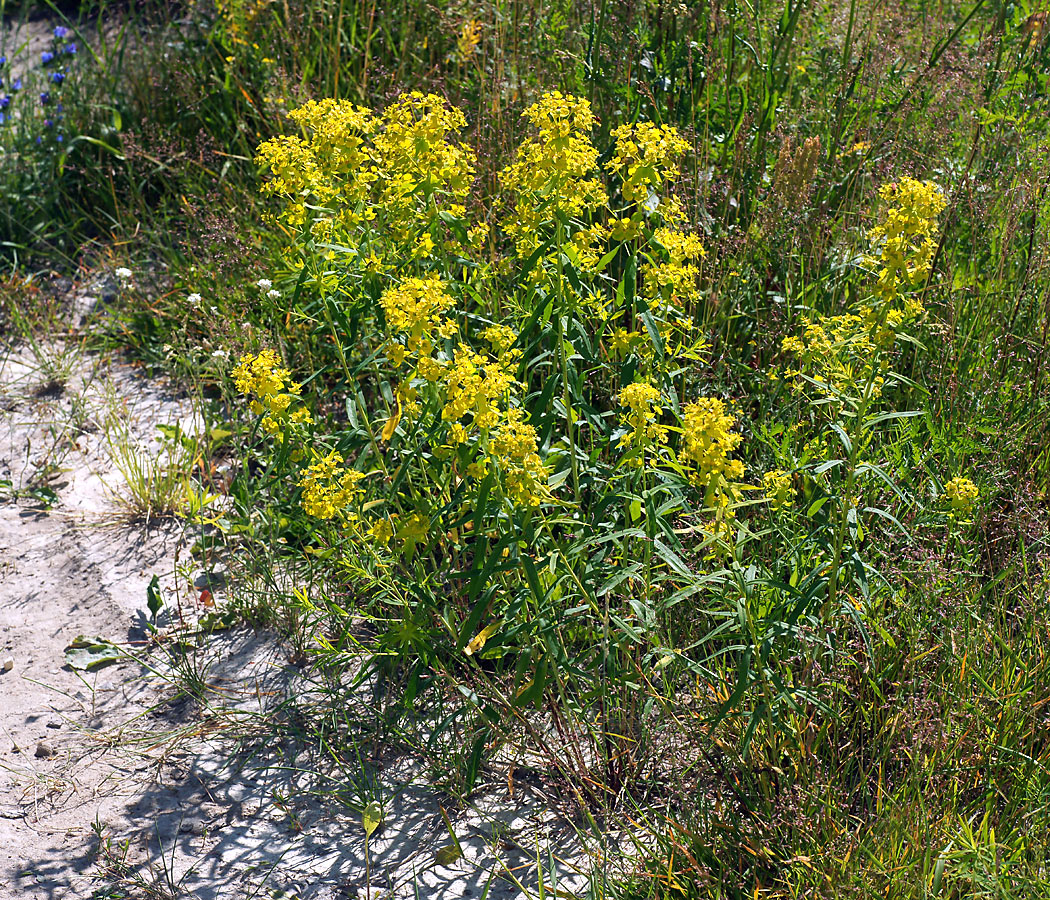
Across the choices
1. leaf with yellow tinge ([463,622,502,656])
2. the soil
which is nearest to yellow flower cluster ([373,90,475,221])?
leaf with yellow tinge ([463,622,502,656])

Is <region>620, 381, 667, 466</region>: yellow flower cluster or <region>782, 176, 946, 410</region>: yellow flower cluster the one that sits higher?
<region>782, 176, 946, 410</region>: yellow flower cluster

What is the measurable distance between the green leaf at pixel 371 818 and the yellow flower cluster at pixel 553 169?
1.47 m

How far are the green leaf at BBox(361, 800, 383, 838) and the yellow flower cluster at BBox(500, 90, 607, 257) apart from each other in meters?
1.47

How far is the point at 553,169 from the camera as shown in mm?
2289

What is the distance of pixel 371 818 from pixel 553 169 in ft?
5.45

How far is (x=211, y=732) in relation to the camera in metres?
2.86

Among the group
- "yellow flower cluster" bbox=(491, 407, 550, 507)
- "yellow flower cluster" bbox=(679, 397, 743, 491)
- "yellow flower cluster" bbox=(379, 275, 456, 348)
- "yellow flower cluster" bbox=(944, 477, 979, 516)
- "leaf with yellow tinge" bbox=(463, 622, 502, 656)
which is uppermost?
"yellow flower cluster" bbox=(379, 275, 456, 348)

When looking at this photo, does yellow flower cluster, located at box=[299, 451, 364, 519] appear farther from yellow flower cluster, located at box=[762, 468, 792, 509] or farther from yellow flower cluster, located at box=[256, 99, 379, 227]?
yellow flower cluster, located at box=[762, 468, 792, 509]

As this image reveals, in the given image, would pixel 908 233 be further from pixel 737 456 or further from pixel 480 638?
pixel 480 638

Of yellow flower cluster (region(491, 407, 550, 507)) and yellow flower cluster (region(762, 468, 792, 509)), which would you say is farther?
yellow flower cluster (region(762, 468, 792, 509))

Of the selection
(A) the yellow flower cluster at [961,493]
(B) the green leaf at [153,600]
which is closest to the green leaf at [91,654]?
(B) the green leaf at [153,600]

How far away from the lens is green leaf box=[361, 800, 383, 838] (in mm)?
2404

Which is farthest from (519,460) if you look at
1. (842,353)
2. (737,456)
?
(737,456)

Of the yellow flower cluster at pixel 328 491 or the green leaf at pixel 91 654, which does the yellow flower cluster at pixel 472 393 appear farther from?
the green leaf at pixel 91 654
